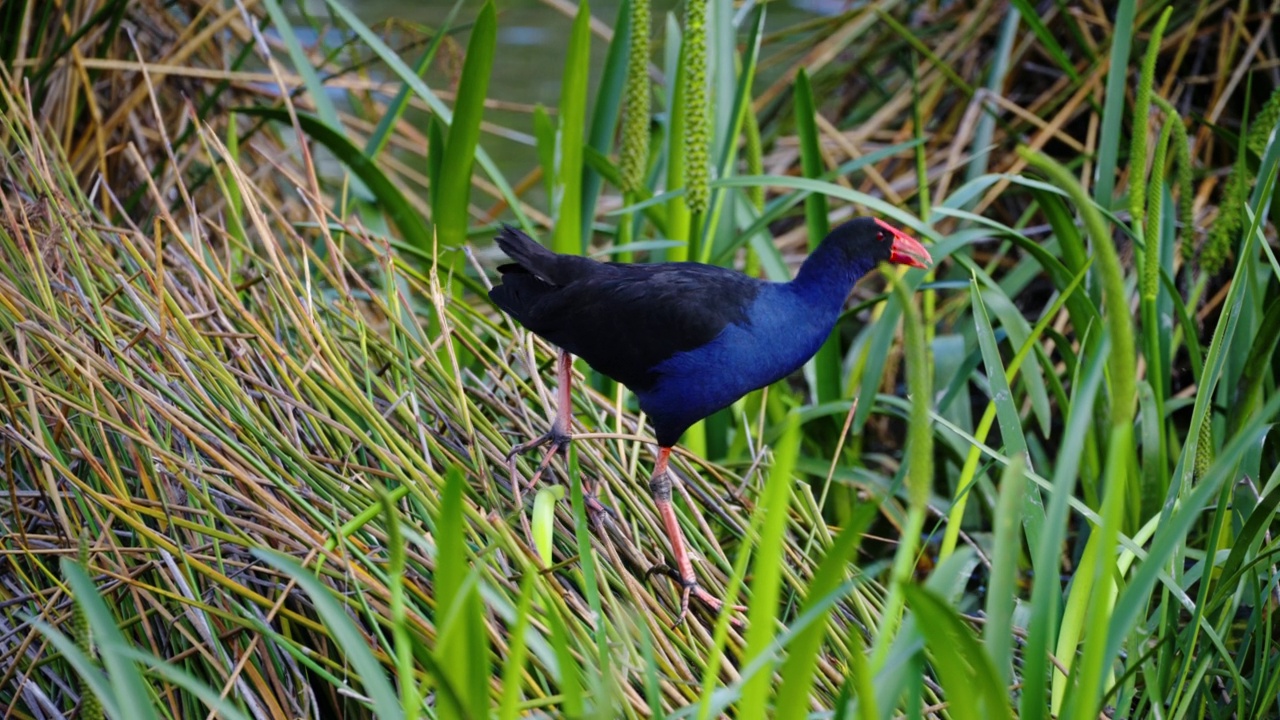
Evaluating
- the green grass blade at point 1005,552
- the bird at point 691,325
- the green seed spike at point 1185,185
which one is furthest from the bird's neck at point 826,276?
the green grass blade at point 1005,552

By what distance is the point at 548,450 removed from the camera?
175 cm

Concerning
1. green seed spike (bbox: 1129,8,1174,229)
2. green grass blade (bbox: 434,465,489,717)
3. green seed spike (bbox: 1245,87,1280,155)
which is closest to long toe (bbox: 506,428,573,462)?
green grass blade (bbox: 434,465,489,717)

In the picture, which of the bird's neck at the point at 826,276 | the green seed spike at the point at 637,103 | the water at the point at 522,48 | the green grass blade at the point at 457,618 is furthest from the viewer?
the water at the point at 522,48

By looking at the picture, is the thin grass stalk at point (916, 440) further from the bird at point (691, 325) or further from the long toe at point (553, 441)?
the long toe at point (553, 441)

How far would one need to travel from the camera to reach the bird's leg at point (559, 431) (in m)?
1.68

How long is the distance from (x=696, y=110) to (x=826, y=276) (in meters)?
0.45

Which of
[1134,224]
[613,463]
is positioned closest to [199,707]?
[613,463]

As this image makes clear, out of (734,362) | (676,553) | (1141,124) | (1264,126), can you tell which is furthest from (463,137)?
(1264,126)

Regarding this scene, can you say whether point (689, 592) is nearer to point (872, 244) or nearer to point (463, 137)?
point (872, 244)

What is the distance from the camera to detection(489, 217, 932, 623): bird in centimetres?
171

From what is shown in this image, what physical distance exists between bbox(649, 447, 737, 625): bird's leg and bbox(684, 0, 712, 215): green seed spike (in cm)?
58

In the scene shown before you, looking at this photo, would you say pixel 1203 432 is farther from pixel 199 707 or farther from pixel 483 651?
pixel 199 707

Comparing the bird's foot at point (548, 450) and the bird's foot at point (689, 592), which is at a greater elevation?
the bird's foot at point (548, 450)

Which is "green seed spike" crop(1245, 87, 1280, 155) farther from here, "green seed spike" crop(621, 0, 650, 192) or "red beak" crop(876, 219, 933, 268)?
"green seed spike" crop(621, 0, 650, 192)
